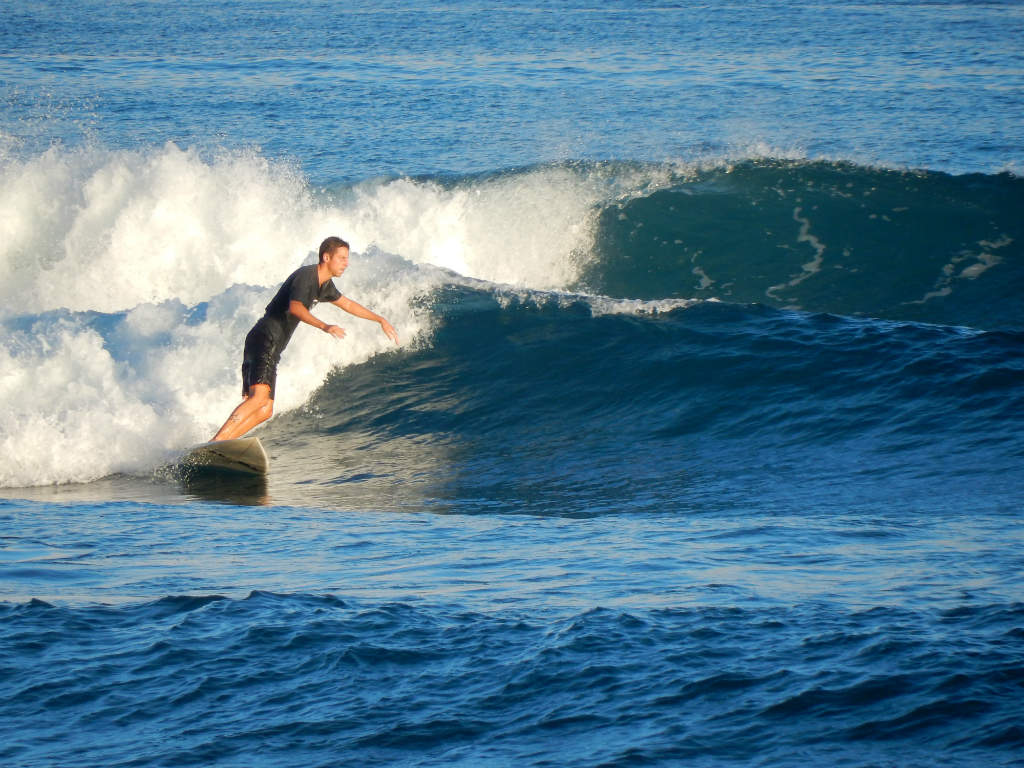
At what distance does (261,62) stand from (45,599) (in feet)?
86.4

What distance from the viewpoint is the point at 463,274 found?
14.1 m

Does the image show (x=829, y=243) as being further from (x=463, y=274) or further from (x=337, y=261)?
(x=337, y=261)

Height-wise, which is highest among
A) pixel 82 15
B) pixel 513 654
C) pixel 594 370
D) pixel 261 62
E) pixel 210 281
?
pixel 82 15

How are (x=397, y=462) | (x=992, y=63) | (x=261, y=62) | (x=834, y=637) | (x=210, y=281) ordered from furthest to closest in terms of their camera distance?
(x=261, y=62)
(x=992, y=63)
(x=210, y=281)
(x=397, y=462)
(x=834, y=637)

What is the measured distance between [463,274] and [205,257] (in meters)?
3.15

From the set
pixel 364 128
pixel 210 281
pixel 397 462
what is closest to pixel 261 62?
pixel 364 128

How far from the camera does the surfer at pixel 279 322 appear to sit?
781 cm

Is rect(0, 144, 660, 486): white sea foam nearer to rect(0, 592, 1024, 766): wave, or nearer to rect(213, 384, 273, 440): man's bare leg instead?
rect(213, 384, 273, 440): man's bare leg

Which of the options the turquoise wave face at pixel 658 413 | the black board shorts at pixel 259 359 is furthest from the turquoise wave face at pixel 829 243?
the black board shorts at pixel 259 359

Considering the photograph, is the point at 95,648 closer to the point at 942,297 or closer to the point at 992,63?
the point at 942,297

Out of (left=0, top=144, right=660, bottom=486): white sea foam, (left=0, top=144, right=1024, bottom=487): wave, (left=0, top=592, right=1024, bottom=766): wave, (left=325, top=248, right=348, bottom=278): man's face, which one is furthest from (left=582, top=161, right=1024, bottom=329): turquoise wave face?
(left=0, top=592, right=1024, bottom=766): wave

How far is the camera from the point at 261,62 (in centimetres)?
2939

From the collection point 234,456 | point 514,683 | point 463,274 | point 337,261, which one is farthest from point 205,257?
point 514,683

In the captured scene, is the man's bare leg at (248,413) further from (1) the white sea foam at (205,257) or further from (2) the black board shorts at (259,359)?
(1) the white sea foam at (205,257)
